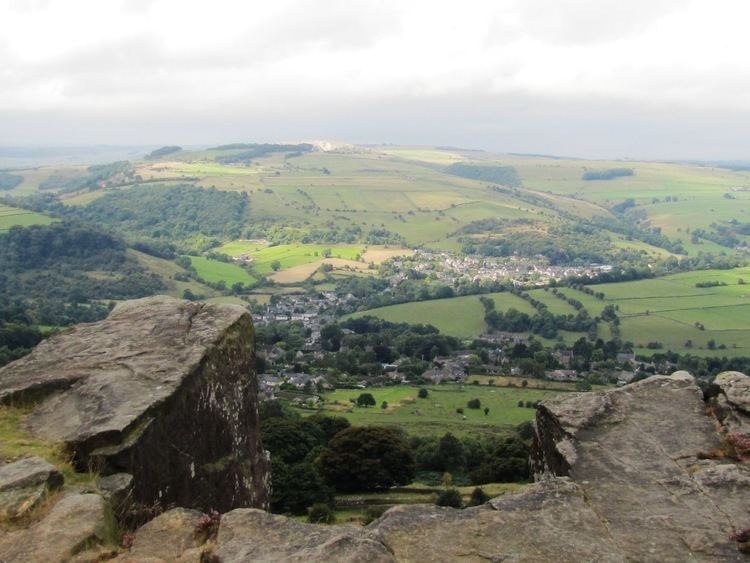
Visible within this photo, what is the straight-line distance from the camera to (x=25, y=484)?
8477 millimetres

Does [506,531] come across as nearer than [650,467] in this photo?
Yes

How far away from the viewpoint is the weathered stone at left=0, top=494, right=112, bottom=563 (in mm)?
7320

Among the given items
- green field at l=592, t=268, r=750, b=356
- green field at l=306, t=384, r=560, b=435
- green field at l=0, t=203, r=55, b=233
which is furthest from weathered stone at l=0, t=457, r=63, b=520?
green field at l=0, t=203, r=55, b=233

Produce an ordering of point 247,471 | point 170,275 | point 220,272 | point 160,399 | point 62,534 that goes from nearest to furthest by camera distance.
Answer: point 62,534
point 160,399
point 247,471
point 170,275
point 220,272

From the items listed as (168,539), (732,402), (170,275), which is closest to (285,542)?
(168,539)

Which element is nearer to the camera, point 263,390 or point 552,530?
point 552,530

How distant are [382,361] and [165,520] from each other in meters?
87.5

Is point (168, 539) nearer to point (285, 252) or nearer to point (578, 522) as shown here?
point (578, 522)

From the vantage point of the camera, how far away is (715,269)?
152875mm

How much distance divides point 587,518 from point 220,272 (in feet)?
470

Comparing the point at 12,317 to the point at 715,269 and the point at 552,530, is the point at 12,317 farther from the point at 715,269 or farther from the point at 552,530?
the point at 715,269

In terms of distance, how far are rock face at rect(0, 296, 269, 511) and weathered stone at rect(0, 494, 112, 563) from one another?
→ 1098mm

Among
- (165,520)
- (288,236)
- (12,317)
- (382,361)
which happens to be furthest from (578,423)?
(288,236)

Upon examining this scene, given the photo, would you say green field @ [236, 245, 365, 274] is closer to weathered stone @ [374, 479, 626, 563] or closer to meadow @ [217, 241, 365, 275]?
meadow @ [217, 241, 365, 275]
